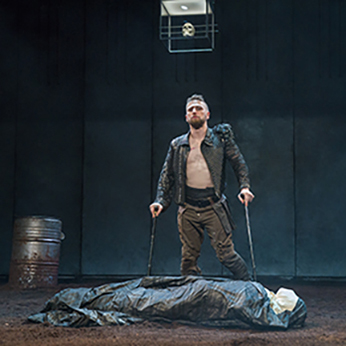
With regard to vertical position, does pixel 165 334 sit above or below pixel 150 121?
below

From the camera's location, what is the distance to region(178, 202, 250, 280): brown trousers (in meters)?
3.87

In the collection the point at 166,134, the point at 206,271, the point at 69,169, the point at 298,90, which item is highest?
the point at 298,90

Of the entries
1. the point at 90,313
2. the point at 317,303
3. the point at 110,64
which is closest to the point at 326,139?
the point at 317,303

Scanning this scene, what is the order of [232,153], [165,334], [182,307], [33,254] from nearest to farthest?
[165,334] → [182,307] → [232,153] → [33,254]

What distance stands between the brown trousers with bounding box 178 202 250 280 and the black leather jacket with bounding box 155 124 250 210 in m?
0.13

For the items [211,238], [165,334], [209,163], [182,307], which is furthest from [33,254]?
[165,334]

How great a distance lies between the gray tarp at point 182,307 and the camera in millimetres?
3059

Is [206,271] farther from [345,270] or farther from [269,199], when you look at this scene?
[345,270]

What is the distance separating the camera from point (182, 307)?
312 cm

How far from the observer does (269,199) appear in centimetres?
613

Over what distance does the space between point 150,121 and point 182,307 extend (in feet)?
11.9

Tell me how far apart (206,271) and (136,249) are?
886 mm

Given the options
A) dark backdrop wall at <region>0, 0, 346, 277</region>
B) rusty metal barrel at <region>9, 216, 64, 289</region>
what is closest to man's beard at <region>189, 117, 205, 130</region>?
dark backdrop wall at <region>0, 0, 346, 277</region>

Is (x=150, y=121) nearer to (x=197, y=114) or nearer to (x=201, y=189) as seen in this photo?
(x=197, y=114)
